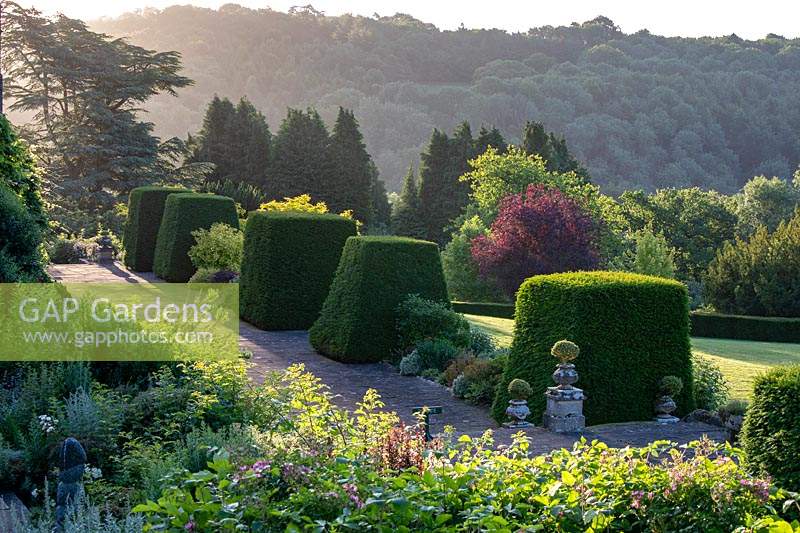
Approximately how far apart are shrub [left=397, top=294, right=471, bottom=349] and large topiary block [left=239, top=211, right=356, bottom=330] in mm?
3197

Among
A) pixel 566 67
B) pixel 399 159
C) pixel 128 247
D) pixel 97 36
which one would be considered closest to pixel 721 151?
pixel 566 67

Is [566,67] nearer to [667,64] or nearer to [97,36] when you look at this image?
[667,64]

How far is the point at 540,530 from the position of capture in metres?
4.11

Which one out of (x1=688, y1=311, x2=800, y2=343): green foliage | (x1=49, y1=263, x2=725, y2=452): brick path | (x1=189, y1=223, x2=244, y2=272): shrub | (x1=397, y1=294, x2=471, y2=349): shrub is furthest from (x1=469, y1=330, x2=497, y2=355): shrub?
(x1=688, y1=311, x2=800, y2=343): green foliage

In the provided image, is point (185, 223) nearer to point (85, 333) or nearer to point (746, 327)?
point (85, 333)

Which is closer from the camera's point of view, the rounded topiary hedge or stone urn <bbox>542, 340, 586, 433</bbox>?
the rounded topiary hedge

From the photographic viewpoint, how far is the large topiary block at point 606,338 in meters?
9.02

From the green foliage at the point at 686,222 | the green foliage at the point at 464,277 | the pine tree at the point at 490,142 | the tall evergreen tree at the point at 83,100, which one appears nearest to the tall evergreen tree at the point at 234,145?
the tall evergreen tree at the point at 83,100

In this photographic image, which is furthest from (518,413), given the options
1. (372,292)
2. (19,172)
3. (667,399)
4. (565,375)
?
(19,172)

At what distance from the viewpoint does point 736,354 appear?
17.4 metres

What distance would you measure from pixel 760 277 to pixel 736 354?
33.4 ft

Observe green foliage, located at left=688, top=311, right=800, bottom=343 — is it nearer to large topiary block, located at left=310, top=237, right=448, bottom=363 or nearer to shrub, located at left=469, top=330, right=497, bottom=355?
shrub, located at left=469, top=330, right=497, bottom=355

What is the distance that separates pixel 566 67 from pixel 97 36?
4732 centimetres

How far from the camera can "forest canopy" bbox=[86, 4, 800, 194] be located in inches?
2628
